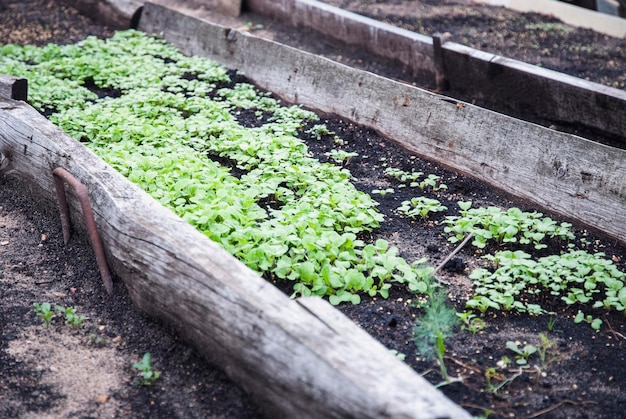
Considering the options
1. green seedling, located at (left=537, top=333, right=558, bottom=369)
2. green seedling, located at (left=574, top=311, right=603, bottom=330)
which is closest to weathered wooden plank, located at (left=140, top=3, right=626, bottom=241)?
green seedling, located at (left=574, top=311, right=603, bottom=330)

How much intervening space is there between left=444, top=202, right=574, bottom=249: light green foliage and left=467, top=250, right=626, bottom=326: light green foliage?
19 centimetres

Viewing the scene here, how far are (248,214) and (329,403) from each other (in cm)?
159

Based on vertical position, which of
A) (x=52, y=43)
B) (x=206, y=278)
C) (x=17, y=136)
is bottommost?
(x=52, y=43)

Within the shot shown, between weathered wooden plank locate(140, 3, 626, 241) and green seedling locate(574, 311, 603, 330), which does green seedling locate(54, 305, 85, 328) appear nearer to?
green seedling locate(574, 311, 603, 330)

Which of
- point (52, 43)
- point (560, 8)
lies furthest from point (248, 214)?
point (560, 8)

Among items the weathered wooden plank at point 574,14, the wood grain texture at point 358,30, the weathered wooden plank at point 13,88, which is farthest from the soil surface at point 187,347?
the weathered wooden plank at point 574,14

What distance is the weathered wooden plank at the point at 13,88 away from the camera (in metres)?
4.54

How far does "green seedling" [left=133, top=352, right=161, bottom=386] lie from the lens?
2716mm

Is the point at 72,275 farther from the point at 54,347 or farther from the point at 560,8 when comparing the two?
the point at 560,8

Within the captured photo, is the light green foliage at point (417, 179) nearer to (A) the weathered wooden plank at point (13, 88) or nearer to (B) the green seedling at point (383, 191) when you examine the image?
(B) the green seedling at point (383, 191)

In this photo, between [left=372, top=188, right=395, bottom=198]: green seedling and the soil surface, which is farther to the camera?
[left=372, top=188, right=395, bottom=198]: green seedling

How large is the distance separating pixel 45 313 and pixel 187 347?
2.46 ft

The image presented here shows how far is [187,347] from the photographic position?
113 inches

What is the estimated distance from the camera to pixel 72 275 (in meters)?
3.51
